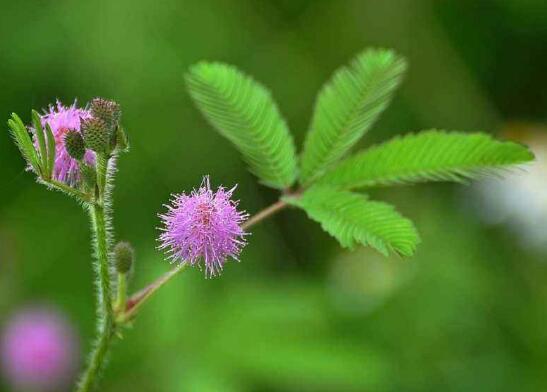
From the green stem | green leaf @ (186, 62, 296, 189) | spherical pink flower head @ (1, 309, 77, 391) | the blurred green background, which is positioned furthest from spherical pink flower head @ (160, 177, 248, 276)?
spherical pink flower head @ (1, 309, 77, 391)

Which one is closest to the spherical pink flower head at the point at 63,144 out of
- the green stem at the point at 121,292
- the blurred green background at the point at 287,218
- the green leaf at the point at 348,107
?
the green stem at the point at 121,292

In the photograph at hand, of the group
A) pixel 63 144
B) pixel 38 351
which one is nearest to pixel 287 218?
pixel 38 351

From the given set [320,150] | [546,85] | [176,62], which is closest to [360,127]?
[320,150]

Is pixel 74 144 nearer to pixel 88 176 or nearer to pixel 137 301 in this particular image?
pixel 88 176

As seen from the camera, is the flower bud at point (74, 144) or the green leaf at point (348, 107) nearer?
the flower bud at point (74, 144)

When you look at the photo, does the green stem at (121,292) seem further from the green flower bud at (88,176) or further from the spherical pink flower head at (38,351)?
the spherical pink flower head at (38,351)

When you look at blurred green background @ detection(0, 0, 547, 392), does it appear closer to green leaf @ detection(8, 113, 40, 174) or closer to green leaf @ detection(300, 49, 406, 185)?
green leaf @ detection(300, 49, 406, 185)
